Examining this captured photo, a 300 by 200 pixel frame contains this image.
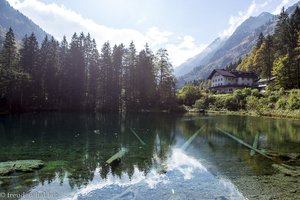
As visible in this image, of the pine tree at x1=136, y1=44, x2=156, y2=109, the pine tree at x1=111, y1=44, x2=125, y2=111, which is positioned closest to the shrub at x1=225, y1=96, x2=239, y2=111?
the pine tree at x1=136, y1=44, x2=156, y2=109

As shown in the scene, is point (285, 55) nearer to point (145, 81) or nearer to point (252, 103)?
point (252, 103)

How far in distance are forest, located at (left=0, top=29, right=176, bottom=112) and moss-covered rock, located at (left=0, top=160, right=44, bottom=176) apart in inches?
2117

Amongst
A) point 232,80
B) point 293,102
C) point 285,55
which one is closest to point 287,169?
point 293,102

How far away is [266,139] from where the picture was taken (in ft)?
91.1

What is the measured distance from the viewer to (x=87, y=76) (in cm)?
7819

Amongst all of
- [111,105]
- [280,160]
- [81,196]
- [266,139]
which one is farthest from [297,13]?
[81,196]

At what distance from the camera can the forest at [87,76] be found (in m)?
70.6

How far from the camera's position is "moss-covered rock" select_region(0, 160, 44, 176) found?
46.9ft

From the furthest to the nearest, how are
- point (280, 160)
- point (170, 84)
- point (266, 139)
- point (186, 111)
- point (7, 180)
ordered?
1. point (170, 84)
2. point (186, 111)
3. point (266, 139)
4. point (280, 160)
5. point (7, 180)

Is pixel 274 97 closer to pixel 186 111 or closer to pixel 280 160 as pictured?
pixel 186 111

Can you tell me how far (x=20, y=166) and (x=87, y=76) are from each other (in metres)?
64.8

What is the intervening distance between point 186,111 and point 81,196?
65.2m

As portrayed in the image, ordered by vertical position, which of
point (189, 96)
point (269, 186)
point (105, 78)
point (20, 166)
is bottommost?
point (269, 186)

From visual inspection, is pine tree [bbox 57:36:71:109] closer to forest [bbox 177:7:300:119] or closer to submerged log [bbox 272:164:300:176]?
forest [bbox 177:7:300:119]
